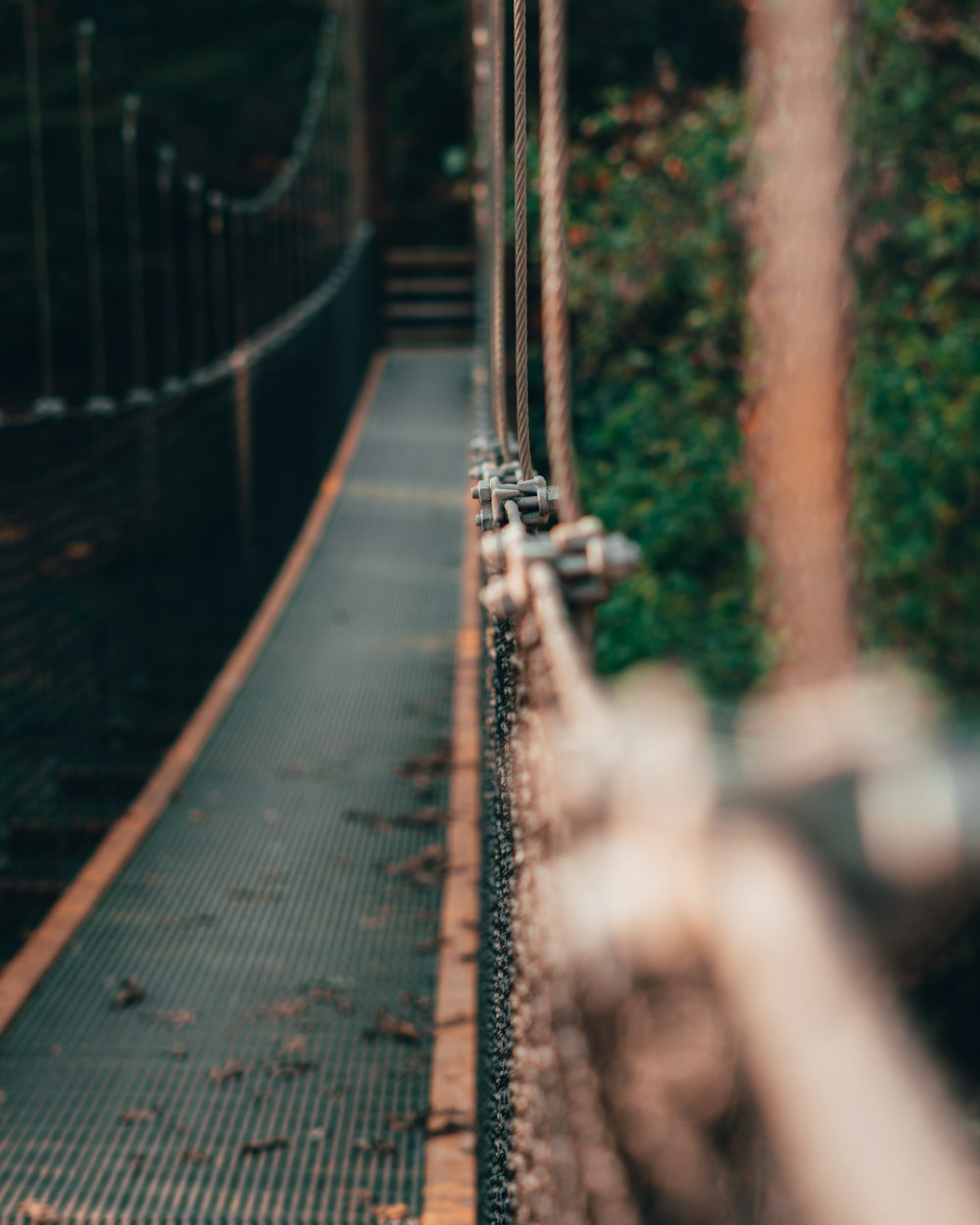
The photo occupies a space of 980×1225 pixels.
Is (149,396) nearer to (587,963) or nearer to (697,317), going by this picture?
(697,317)

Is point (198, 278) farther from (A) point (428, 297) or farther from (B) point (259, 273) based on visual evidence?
(B) point (259, 273)

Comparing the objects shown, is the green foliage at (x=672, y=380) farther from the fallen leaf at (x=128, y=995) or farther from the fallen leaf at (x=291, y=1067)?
the fallen leaf at (x=291, y=1067)

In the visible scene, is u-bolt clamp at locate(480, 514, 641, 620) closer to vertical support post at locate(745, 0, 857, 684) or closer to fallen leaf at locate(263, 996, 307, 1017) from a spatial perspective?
vertical support post at locate(745, 0, 857, 684)

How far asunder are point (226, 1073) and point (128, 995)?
35cm

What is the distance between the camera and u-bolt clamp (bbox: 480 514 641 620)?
91cm

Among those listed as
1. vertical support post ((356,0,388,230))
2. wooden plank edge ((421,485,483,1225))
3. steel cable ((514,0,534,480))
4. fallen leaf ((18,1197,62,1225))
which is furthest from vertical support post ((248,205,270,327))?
steel cable ((514,0,534,480))

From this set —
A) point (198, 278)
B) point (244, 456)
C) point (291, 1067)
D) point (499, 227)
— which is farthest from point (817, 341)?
point (198, 278)

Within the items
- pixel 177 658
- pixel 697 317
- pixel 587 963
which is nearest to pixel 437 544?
pixel 697 317

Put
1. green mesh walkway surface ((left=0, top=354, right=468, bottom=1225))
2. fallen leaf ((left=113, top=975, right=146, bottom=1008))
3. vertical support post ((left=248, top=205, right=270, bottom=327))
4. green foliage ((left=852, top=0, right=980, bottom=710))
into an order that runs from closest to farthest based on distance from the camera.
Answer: green mesh walkway surface ((left=0, top=354, right=468, bottom=1225)), fallen leaf ((left=113, top=975, right=146, bottom=1008)), green foliage ((left=852, top=0, right=980, bottom=710)), vertical support post ((left=248, top=205, right=270, bottom=327))

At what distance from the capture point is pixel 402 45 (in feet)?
47.9

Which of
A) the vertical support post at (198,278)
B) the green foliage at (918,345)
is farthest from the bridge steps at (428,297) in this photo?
the green foliage at (918,345)

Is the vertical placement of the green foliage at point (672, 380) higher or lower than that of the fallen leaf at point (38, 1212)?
higher

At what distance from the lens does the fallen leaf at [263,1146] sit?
2.21 meters

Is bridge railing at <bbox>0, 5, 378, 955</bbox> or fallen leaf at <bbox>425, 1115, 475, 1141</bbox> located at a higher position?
bridge railing at <bbox>0, 5, 378, 955</bbox>
